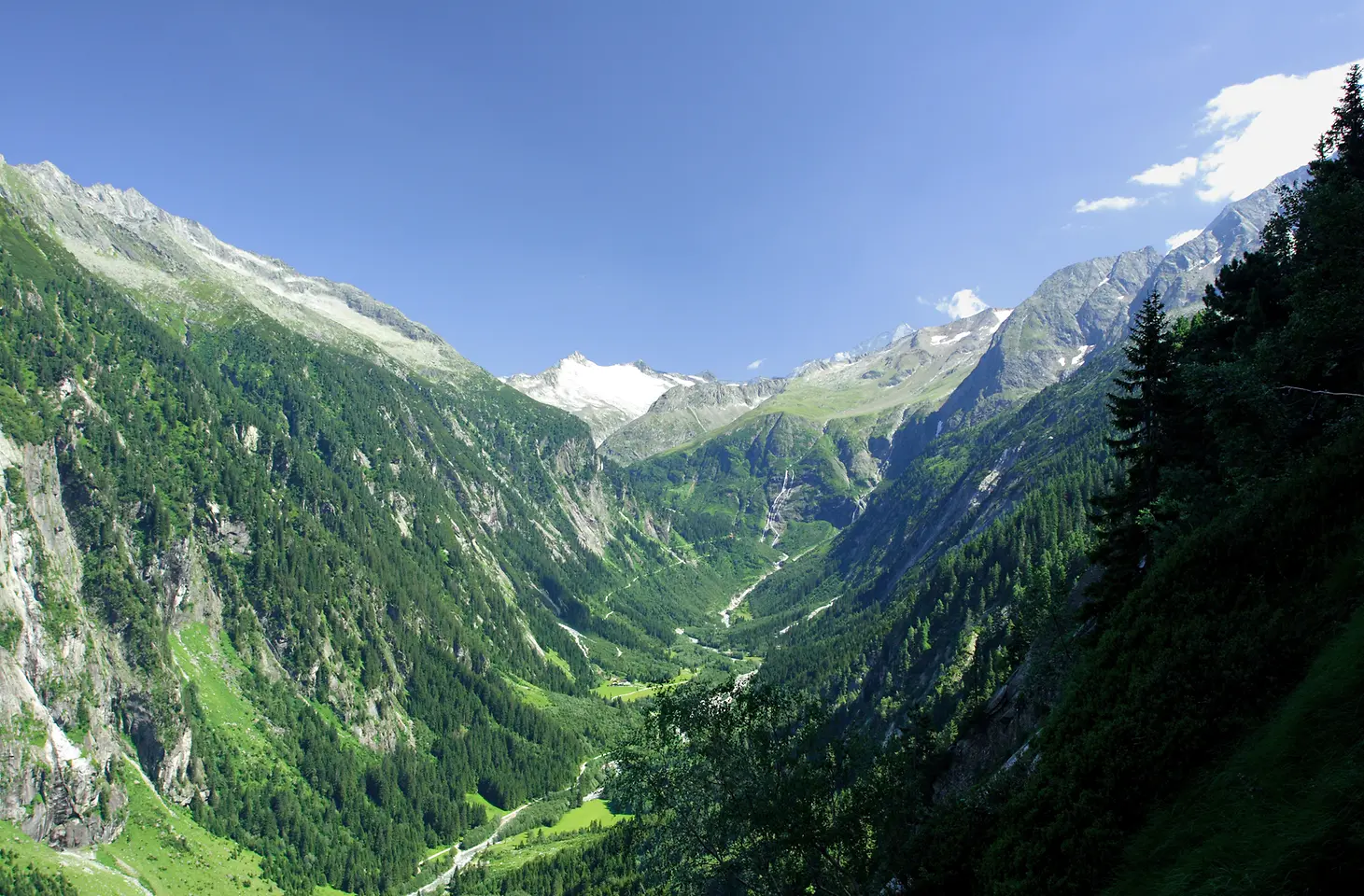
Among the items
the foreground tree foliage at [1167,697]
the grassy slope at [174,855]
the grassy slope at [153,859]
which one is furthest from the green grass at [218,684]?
the foreground tree foliage at [1167,697]

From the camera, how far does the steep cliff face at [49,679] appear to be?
126500 mm

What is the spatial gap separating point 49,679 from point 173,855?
45.6 meters

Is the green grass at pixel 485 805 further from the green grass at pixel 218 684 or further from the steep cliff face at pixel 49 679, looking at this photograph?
the steep cliff face at pixel 49 679

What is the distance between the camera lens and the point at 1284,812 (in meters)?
14.2

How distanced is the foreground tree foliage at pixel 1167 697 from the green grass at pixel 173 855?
148585 mm

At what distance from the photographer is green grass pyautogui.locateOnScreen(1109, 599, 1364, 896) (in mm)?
12383

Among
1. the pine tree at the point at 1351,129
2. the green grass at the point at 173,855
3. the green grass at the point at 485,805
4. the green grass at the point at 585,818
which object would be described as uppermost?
the pine tree at the point at 1351,129

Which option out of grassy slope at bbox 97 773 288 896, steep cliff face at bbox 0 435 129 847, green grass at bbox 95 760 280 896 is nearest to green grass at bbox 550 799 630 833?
green grass at bbox 95 760 280 896

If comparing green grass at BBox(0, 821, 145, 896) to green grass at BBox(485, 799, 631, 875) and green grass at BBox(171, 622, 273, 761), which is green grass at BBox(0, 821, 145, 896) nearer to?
green grass at BBox(171, 622, 273, 761)

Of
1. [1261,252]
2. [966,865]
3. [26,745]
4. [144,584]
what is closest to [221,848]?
[26,745]

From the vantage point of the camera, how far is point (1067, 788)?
68.1ft

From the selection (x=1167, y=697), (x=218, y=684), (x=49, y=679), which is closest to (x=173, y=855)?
(x=49, y=679)

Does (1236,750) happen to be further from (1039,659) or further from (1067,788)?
(1039,659)

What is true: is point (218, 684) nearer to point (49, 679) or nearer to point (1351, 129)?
point (49, 679)
